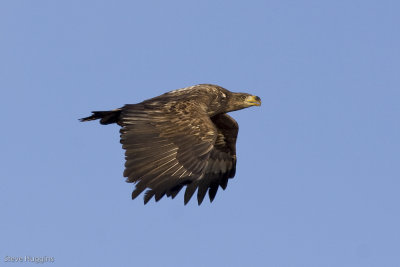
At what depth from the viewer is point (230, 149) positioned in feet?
52.2

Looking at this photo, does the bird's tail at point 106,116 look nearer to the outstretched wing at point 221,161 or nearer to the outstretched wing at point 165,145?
the outstretched wing at point 165,145

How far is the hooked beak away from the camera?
1596 cm

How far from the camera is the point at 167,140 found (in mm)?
12852

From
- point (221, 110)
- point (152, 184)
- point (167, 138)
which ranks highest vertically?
point (221, 110)

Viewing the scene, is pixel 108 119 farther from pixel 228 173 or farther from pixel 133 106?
pixel 228 173

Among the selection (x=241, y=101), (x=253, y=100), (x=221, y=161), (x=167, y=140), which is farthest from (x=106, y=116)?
(x=253, y=100)

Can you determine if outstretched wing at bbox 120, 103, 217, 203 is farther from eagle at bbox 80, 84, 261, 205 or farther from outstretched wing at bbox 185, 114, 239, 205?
outstretched wing at bbox 185, 114, 239, 205

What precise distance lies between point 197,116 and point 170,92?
1.86 metres

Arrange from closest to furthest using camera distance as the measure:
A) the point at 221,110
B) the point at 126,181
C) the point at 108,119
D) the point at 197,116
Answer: the point at 126,181 < the point at 197,116 < the point at 108,119 < the point at 221,110

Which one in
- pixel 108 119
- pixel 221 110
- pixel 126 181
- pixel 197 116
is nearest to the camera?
pixel 126 181

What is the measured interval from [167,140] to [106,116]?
5.77 ft

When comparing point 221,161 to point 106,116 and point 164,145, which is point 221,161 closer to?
point 106,116

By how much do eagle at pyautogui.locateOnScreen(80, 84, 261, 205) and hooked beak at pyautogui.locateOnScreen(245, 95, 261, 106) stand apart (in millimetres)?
1203

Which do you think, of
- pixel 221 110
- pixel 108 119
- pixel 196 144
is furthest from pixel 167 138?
pixel 221 110
